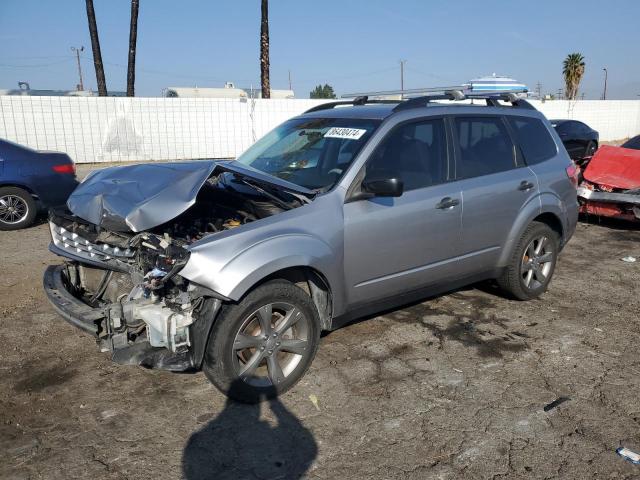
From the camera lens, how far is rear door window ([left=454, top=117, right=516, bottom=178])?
457cm

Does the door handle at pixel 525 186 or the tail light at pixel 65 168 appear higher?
the door handle at pixel 525 186

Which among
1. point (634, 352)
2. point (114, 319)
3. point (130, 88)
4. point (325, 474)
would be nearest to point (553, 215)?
point (634, 352)

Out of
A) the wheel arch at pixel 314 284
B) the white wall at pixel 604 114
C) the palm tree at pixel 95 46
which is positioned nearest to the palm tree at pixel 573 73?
the white wall at pixel 604 114

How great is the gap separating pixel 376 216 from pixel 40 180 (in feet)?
21.2

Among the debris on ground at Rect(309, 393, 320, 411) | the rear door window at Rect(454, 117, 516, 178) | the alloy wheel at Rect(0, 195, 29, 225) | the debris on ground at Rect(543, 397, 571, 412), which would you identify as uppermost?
the rear door window at Rect(454, 117, 516, 178)

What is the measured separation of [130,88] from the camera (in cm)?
2033

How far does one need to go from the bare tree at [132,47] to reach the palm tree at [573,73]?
38.6 meters

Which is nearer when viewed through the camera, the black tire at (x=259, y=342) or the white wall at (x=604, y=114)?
the black tire at (x=259, y=342)

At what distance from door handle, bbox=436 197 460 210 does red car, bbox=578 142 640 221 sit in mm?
4875

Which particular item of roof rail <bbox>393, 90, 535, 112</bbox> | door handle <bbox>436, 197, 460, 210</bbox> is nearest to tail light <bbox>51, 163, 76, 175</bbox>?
roof rail <bbox>393, 90, 535, 112</bbox>

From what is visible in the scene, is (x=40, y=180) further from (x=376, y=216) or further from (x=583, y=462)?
(x=583, y=462)

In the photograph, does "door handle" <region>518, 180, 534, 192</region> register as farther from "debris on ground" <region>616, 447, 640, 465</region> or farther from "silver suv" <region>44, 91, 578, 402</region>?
"debris on ground" <region>616, 447, 640, 465</region>

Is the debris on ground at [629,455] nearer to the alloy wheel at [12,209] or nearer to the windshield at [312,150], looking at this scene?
the windshield at [312,150]

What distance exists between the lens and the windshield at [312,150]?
13.3 feet
